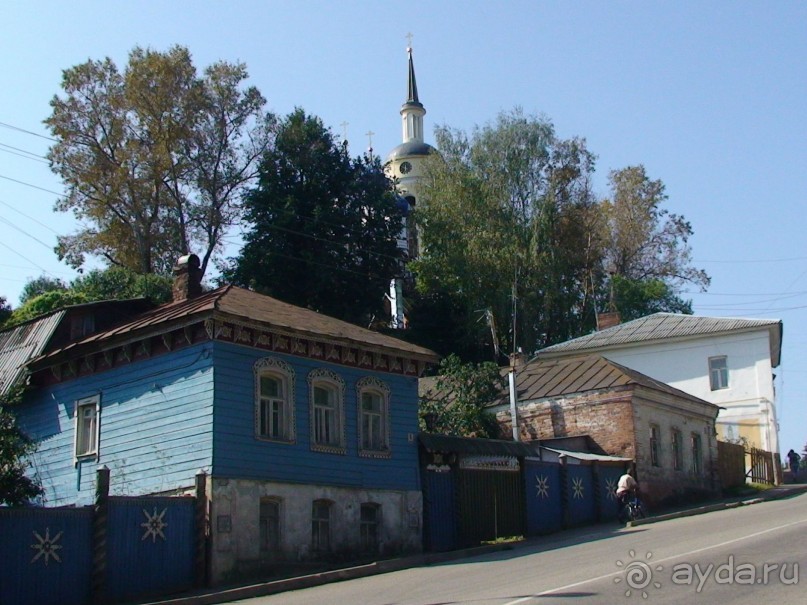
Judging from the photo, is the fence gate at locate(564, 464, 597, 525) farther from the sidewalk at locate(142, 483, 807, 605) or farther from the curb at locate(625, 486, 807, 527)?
the sidewalk at locate(142, 483, 807, 605)

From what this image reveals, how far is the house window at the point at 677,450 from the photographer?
35969 millimetres

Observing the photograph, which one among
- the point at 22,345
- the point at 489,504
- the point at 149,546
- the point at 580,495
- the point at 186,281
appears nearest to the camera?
the point at 149,546

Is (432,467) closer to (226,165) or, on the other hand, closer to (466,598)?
(466,598)

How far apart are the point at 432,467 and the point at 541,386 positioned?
435 inches

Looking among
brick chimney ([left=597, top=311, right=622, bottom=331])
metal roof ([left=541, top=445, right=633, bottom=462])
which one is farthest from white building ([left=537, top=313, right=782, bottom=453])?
metal roof ([left=541, top=445, right=633, bottom=462])

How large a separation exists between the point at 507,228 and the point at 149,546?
3716 centimetres

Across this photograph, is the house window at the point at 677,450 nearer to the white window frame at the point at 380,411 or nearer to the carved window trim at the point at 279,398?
the white window frame at the point at 380,411

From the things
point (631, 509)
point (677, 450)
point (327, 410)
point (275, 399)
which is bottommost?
point (631, 509)

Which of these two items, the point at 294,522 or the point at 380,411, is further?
the point at 380,411

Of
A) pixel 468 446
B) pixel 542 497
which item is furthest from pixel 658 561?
pixel 542 497

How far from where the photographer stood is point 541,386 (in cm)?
3588

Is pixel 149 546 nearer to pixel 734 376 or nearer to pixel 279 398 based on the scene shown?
pixel 279 398

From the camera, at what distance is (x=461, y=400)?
35.8m

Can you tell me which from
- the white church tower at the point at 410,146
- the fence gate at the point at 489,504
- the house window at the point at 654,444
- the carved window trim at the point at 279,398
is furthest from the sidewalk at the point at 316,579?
the white church tower at the point at 410,146
